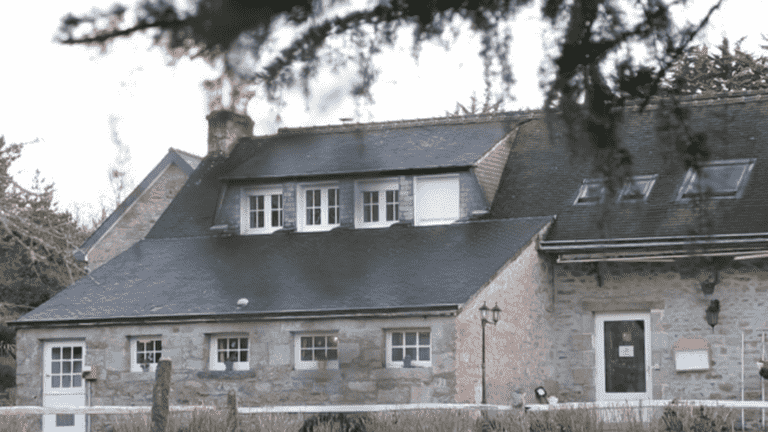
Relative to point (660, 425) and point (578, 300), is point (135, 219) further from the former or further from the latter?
point (660, 425)

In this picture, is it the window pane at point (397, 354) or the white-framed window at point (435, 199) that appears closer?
the window pane at point (397, 354)

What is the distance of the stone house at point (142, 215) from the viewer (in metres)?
20.5

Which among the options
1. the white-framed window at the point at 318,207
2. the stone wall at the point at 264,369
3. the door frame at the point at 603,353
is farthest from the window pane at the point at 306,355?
the door frame at the point at 603,353

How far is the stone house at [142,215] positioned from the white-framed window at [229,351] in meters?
5.81

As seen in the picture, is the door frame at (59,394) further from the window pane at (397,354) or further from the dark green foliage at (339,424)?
the dark green foliage at (339,424)

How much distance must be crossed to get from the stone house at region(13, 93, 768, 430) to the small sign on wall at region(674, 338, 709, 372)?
0.02m

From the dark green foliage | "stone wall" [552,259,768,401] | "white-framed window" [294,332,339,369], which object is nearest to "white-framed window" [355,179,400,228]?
"stone wall" [552,259,768,401]

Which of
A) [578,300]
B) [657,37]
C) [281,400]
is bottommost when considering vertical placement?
[281,400]

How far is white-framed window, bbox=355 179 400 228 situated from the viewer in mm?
18141

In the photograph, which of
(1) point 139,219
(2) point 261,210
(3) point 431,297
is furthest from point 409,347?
(1) point 139,219

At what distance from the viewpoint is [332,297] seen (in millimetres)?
14680

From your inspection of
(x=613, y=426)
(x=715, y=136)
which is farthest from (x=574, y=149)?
(x=613, y=426)

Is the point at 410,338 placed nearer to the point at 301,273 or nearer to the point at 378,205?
the point at 301,273

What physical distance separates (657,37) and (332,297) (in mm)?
11112
